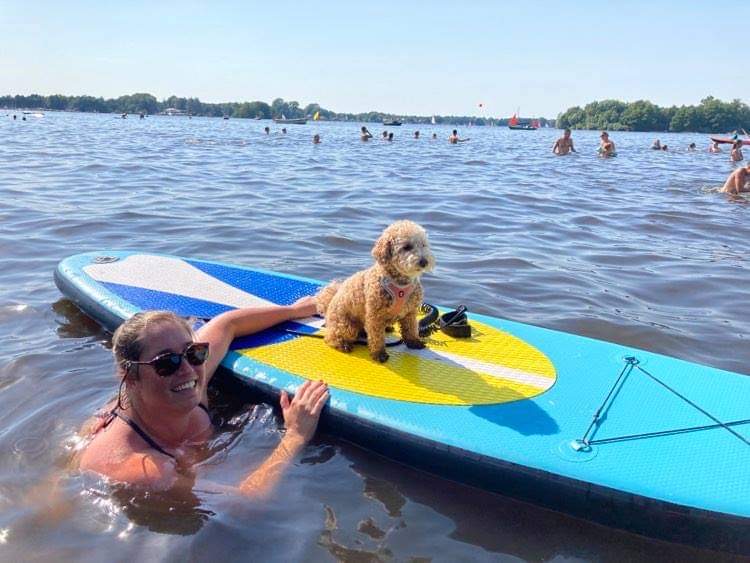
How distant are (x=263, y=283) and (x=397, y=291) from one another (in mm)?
2391

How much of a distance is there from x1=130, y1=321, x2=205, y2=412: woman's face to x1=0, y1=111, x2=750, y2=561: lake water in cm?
64

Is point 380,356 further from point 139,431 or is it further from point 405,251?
point 139,431

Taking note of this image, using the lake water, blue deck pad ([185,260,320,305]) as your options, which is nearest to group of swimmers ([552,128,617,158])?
the lake water

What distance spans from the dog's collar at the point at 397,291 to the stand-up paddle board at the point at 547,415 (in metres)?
0.53

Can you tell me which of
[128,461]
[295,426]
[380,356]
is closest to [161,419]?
[128,461]

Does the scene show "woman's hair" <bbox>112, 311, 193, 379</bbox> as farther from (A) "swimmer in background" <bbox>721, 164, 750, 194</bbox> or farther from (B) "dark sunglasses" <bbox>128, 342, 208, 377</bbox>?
(A) "swimmer in background" <bbox>721, 164, 750, 194</bbox>

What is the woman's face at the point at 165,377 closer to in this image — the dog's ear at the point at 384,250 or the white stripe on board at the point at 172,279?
the dog's ear at the point at 384,250

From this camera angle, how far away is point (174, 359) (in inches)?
128

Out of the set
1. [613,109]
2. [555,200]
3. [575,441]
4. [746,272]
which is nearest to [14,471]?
[575,441]

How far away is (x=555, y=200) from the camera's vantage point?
14.4 metres

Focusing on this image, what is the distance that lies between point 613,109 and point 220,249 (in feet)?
448

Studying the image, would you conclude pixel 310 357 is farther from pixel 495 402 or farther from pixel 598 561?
pixel 598 561

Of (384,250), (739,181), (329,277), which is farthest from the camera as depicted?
(739,181)

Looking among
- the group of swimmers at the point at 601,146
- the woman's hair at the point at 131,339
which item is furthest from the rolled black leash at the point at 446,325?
the group of swimmers at the point at 601,146
